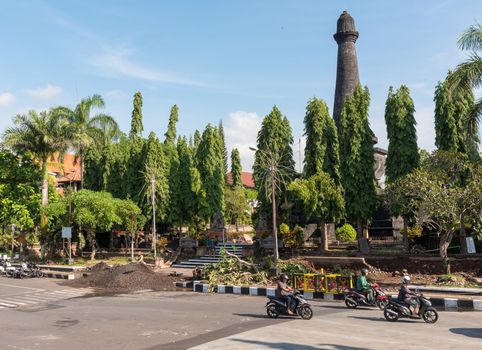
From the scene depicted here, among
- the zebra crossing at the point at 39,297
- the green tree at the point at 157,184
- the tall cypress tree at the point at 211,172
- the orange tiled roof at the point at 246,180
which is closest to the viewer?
the zebra crossing at the point at 39,297

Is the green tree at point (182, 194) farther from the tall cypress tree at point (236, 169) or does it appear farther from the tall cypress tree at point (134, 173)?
the tall cypress tree at point (236, 169)

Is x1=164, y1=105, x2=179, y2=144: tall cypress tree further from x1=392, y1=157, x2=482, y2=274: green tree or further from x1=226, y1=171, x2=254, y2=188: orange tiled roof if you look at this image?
x1=392, y1=157, x2=482, y2=274: green tree

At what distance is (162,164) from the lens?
42062 mm

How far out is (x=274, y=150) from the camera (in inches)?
1352

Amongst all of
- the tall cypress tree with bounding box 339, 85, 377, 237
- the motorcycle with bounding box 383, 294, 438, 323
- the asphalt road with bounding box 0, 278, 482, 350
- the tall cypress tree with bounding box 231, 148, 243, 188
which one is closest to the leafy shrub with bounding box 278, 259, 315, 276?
the asphalt road with bounding box 0, 278, 482, 350

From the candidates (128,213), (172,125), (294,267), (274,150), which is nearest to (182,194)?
(128,213)

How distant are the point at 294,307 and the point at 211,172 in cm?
2789

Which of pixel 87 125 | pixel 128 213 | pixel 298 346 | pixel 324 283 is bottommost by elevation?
pixel 298 346

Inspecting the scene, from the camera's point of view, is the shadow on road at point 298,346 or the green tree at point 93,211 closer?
the shadow on road at point 298,346

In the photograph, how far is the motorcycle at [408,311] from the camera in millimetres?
12641

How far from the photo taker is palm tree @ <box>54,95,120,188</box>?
37.5 m

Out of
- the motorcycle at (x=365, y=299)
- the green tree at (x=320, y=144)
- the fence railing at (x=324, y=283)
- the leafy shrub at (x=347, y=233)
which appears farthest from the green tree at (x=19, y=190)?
the motorcycle at (x=365, y=299)

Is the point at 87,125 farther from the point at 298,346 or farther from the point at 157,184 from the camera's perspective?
the point at 298,346

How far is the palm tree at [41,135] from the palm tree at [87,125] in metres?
0.70
